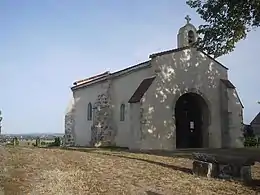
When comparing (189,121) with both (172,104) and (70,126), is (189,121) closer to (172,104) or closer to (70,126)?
(172,104)

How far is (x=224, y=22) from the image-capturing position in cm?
1811

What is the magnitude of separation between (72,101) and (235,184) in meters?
26.8

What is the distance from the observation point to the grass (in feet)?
29.1

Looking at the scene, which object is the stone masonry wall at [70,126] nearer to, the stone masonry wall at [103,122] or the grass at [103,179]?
the stone masonry wall at [103,122]

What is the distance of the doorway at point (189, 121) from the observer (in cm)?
2600

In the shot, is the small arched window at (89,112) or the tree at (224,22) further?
the small arched window at (89,112)

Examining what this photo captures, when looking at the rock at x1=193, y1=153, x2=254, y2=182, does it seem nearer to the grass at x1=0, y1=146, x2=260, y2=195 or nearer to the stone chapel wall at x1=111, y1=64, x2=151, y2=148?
the grass at x1=0, y1=146, x2=260, y2=195

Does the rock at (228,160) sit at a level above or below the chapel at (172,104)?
below

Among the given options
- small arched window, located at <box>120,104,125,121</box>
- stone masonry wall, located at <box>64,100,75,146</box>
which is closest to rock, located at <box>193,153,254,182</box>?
small arched window, located at <box>120,104,125,121</box>

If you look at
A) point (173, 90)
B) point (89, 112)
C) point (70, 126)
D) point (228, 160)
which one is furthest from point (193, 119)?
point (228, 160)

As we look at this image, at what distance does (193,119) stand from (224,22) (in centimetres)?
1021

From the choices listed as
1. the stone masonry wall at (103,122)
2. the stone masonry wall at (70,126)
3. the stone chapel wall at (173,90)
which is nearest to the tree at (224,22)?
the stone chapel wall at (173,90)

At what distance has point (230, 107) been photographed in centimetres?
2497

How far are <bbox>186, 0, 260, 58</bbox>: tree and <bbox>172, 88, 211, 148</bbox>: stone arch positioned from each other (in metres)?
6.33
